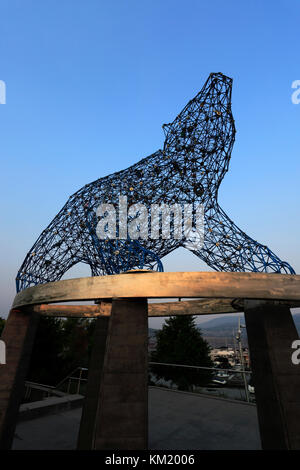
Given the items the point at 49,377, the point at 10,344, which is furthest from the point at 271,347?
the point at 49,377

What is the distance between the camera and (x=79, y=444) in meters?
6.87

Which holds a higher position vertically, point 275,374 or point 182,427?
point 275,374

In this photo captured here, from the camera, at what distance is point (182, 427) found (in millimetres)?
9000

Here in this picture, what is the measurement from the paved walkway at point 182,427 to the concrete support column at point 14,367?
1.24 meters

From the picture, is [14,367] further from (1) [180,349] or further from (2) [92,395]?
(1) [180,349]

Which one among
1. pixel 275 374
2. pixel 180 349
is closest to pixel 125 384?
pixel 275 374

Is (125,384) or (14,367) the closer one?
(125,384)

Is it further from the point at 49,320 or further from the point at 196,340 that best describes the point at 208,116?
the point at 196,340

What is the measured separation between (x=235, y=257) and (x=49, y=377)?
23.0m

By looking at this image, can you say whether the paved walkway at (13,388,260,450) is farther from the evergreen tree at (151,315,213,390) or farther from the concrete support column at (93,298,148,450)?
the evergreen tree at (151,315,213,390)

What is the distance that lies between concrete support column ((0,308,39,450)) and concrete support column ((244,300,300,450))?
22.2 ft

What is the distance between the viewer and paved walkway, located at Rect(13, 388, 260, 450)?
7.75m

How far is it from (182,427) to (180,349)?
72.8 feet

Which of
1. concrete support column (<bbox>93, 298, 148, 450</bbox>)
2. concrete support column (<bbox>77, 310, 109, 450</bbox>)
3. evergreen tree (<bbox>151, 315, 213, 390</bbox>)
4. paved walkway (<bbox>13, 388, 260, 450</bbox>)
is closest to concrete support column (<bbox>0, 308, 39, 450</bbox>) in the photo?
paved walkway (<bbox>13, 388, 260, 450</bbox>)
